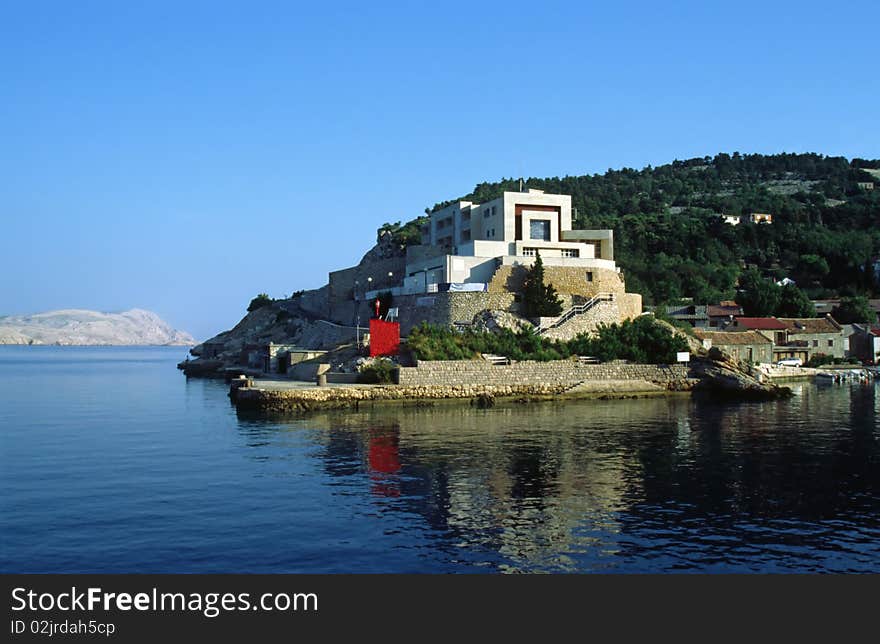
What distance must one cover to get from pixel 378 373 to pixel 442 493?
23.6 m

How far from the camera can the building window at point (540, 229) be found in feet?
194

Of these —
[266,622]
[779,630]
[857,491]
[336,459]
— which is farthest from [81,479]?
[857,491]

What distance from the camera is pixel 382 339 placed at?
46.3 metres

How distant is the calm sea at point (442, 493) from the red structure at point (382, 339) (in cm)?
920

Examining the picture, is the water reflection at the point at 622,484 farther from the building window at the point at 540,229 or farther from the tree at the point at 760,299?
the tree at the point at 760,299

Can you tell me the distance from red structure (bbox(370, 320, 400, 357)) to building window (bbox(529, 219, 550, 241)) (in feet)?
56.8

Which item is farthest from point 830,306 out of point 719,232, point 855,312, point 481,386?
point 481,386

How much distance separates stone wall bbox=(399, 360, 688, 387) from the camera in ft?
144

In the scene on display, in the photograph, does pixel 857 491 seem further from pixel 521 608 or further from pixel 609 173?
pixel 609 173

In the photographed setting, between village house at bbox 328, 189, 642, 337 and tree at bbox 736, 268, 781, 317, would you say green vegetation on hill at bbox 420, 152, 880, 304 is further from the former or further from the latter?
village house at bbox 328, 189, 642, 337

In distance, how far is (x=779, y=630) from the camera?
11156 millimetres

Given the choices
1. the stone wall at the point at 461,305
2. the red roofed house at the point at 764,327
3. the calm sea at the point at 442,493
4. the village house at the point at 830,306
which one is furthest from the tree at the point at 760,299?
A: the calm sea at the point at 442,493

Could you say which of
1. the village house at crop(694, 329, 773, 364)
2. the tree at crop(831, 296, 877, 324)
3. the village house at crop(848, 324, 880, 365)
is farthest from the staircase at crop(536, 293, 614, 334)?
the tree at crop(831, 296, 877, 324)

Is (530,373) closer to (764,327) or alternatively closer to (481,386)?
(481,386)
